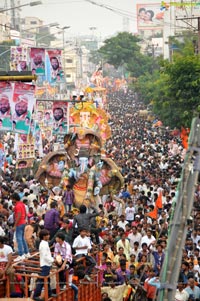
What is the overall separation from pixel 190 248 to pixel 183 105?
23.4m

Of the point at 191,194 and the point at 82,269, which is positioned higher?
the point at 191,194

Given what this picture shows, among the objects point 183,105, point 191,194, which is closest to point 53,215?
point 191,194

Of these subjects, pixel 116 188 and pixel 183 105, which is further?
pixel 183 105

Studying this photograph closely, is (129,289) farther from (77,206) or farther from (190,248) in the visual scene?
(77,206)

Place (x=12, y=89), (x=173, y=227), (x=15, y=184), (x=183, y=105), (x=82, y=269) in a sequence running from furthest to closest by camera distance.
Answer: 1. (x=183, y=105)
2. (x=15, y=184)
3. (x=12, y=89)
4. (x=82, y=269)
5. (x=173, y=227)

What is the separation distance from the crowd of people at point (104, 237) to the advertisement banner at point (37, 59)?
10.7 feet

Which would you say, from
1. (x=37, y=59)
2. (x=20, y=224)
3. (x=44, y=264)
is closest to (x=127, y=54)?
(x=37, y=59)

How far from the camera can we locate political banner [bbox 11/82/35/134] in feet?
71.1

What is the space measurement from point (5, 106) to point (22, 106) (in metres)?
0.35

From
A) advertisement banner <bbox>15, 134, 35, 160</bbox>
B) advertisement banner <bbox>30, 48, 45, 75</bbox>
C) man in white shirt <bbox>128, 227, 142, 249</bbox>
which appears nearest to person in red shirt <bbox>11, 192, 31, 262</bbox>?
man in white shirt <bbox>128, 227, 142, 249</bbox>

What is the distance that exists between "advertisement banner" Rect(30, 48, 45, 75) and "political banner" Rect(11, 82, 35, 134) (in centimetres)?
945

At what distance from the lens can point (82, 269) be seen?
1539 centimetres

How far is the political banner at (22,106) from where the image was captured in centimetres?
2167

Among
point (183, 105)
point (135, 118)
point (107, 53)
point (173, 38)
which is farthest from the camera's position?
point (107, 53)
